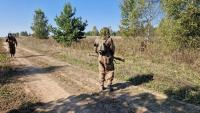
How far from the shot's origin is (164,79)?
13.5m

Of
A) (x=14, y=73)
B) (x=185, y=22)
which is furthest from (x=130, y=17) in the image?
(x=14, y=73)

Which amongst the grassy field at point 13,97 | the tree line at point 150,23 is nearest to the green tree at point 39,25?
the tree line at point 150,23

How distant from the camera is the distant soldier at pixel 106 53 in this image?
36.1 feet

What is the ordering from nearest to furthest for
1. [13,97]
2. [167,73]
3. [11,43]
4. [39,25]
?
[13,97], [167,73], [11,43], [39,25]

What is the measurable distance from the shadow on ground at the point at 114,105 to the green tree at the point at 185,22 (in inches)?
524

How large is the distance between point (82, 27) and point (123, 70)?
2678 centimetres

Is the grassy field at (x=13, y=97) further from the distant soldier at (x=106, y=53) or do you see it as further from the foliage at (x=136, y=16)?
the foliage at (x=136, y=16)

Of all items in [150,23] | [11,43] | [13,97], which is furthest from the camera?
[150,23]

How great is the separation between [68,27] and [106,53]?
30.7 m

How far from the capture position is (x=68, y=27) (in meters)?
41.5

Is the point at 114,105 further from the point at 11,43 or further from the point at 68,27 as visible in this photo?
the point at 68,27

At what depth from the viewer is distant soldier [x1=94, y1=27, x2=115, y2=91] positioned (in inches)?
434

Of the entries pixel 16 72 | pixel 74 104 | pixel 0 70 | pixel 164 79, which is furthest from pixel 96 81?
pixel 0 70

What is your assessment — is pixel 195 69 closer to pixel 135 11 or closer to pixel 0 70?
pixel 0 70
